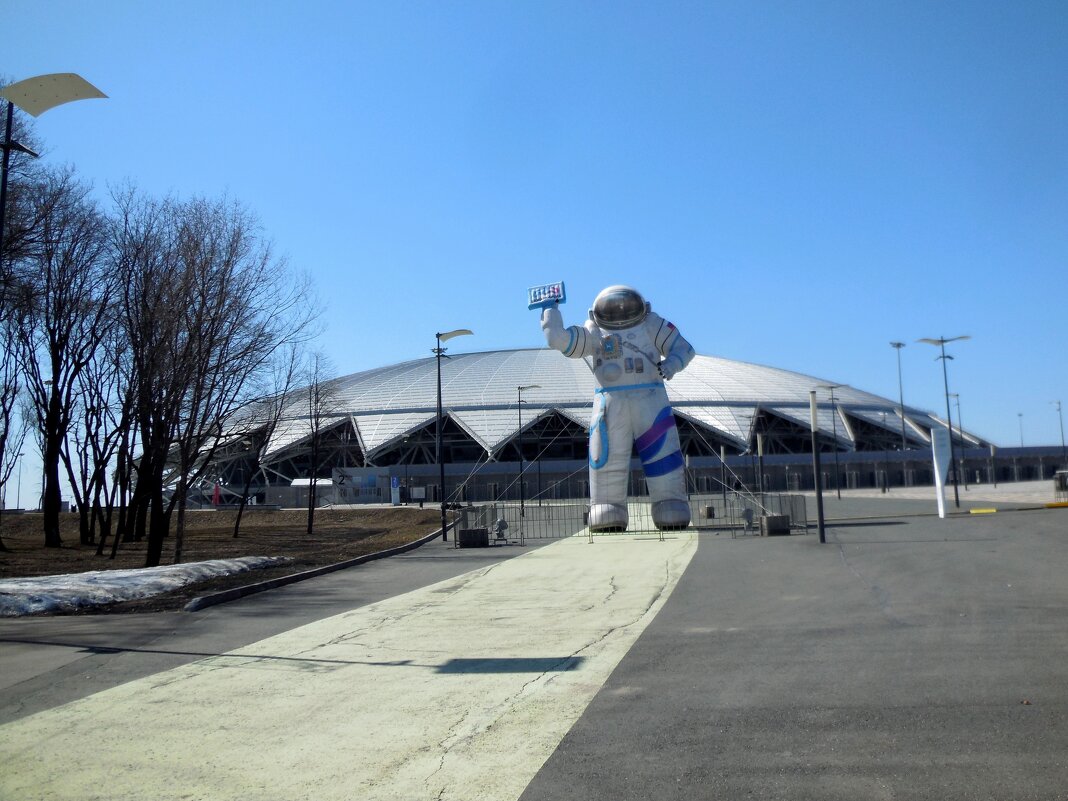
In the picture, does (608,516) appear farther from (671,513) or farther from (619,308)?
(619,308)

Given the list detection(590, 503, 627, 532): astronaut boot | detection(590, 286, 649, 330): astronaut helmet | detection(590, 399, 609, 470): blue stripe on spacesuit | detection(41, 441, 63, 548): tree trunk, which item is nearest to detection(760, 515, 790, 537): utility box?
detection(590, 503, 627, 532): astronaut boot

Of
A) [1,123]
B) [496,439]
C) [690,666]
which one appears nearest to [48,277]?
[1,123]

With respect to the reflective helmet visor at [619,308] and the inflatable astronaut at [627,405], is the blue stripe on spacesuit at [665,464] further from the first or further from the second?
the reflective helmet visor at [619,308]

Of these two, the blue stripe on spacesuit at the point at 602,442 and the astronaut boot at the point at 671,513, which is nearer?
the blue stripe on spacesuit at the point at 602,442

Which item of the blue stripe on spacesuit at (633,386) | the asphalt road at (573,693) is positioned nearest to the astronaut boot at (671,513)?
the blue stripe on spacesuit at (633,386)

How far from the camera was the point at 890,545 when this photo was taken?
17.5m

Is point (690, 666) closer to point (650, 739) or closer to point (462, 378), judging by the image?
point (650, 739)

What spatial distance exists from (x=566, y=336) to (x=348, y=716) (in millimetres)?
16674

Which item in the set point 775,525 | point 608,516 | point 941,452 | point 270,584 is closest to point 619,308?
point 608,516

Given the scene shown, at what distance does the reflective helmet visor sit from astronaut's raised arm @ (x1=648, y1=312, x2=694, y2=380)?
48 centimetres

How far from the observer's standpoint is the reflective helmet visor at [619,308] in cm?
2334

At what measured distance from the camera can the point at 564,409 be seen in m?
57.0

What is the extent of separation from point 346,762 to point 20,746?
239 cm

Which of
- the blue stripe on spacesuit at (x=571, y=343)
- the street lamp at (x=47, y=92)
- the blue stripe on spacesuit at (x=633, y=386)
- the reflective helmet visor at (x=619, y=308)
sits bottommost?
the blue stripe on spacesuit at (x=633, y=386)
